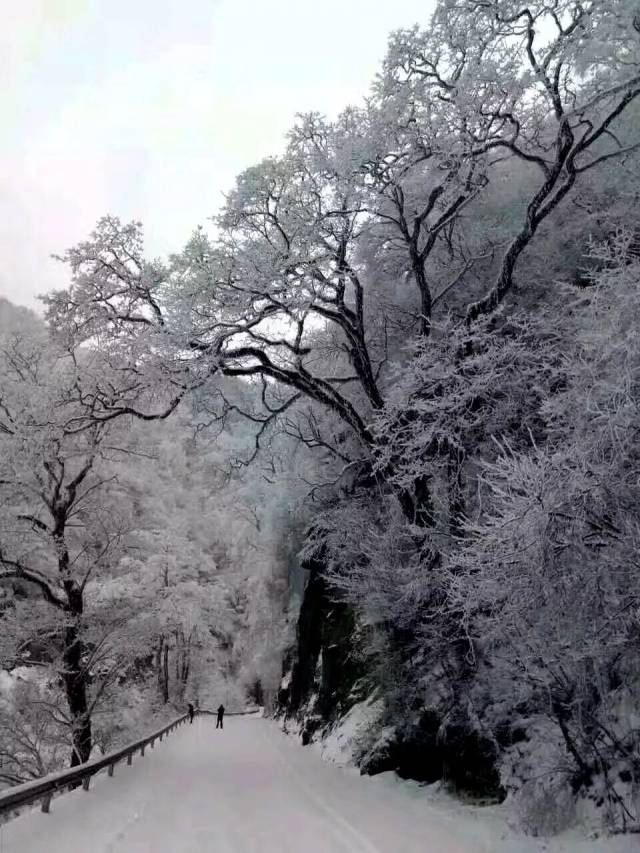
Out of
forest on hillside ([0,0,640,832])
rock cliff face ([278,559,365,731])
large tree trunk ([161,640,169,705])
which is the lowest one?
large tree trunk ([161,640,169,705])

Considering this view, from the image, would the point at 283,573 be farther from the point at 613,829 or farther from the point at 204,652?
the point at 613,829

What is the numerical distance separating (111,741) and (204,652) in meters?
35.3

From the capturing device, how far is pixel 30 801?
749 centimetres

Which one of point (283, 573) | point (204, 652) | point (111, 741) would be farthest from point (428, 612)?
point (204, 652)

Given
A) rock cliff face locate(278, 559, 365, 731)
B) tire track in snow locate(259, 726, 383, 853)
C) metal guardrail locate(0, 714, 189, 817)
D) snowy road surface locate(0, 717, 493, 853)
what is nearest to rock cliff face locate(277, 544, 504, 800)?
rock cliff face locate(278, 559, 365, 731)

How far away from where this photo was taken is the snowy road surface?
6.81m

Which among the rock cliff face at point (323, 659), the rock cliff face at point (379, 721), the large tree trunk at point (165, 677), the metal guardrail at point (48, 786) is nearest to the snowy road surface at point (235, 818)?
the metal guardrail at point (48, 786)

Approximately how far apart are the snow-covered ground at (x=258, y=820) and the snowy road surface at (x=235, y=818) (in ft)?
0.04

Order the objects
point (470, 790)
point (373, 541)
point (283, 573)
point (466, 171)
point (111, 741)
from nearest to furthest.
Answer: point (470, 790) < point (466, 171) < point (373, 541) < point (111, 741) < point (283, 573)

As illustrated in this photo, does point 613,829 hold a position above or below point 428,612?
below

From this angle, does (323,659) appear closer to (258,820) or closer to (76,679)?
(76,679)

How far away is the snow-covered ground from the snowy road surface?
0.01m

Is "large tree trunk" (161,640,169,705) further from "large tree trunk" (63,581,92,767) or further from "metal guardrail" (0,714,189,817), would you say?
"metal guardrail" (0,714,189,817)

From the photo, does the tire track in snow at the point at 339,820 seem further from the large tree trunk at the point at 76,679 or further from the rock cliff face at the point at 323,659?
the large tree trunk at the point at 76,679
